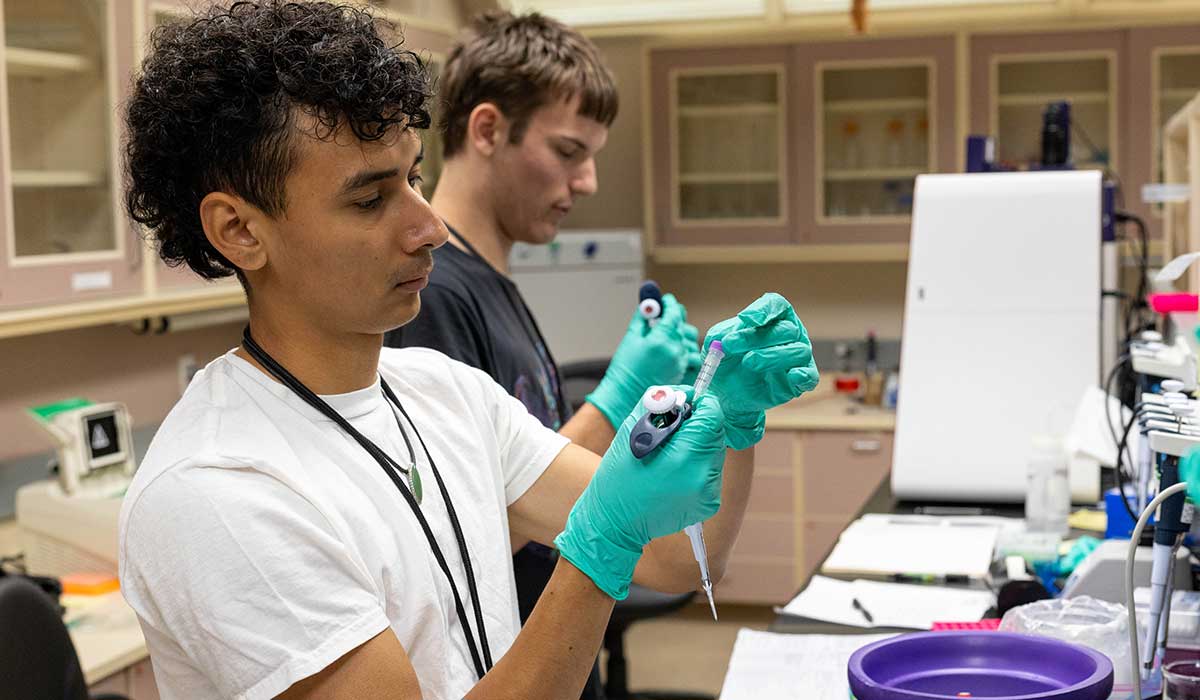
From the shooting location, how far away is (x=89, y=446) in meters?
2.62

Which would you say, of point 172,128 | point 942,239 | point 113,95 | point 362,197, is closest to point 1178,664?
point 362,197

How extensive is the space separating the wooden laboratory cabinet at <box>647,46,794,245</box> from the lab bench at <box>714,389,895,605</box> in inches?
28.1

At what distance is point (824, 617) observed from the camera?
1.75m

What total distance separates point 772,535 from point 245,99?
136 inches

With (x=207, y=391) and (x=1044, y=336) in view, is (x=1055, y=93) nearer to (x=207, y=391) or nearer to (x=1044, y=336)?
(x=1044, y=336)

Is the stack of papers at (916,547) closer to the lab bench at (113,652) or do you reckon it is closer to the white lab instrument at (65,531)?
the lab bench at (113,652)

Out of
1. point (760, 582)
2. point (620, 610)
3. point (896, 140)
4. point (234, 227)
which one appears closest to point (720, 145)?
point (896, 140)

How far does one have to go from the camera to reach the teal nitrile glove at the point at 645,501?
1022 mm

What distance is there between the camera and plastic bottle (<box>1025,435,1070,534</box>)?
6.91 ft

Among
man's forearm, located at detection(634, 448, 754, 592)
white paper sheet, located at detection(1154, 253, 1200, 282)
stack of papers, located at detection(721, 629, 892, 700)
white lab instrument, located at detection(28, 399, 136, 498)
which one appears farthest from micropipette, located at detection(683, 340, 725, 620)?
white lab instrument, located at detection(28, 399, 136, 498)

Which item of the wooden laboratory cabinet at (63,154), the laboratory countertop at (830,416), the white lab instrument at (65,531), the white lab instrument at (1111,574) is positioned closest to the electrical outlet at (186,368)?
the wooden laboratory cabinet at (63,154)

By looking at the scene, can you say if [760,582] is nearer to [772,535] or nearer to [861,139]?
[772,535]

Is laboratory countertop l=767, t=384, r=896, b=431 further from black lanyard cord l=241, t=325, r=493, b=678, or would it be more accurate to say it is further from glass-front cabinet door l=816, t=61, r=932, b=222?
black lanyard cord l=241, t=325, r=493, b=678

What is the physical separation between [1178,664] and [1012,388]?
1.28 meters
